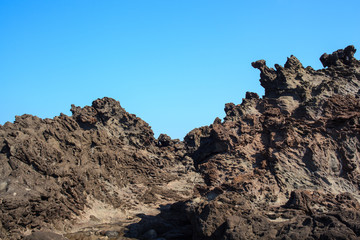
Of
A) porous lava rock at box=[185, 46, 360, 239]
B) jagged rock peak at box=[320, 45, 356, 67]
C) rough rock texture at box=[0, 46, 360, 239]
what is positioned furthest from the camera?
jagged rock peak at box=[320, 45, 356, 67]

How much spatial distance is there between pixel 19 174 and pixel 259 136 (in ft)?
51.9

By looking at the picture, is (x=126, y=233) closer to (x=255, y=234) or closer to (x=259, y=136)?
(x=255, y=234)

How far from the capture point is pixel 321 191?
19.4m

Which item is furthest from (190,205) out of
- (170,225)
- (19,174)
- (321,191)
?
(19,174)

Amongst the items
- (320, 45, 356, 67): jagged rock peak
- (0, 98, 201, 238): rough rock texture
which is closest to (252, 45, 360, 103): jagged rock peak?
(320, 45, 356, 67): jagged rock peak

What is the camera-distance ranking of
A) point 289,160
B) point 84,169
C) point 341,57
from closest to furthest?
point 289,160 → point 84,169 → point 341,57

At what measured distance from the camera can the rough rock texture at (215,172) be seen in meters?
16.7

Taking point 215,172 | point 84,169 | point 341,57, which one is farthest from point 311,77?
point 84,169

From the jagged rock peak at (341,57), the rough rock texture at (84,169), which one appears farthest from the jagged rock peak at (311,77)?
the rough rock texture at (84,169)

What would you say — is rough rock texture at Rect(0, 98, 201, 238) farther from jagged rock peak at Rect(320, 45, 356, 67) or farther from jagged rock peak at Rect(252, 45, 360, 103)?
jagged rock peak at Rect(320, 45, 356, 67)

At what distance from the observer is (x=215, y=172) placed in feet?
75.6

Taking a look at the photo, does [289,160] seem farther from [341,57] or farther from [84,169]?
[341,57]

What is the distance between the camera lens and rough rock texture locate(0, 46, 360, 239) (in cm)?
1667

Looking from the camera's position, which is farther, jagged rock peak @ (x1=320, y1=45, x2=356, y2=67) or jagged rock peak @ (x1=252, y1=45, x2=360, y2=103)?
jagged rock peak @ (x1=320, y1=45, x2=356, y2=67)
